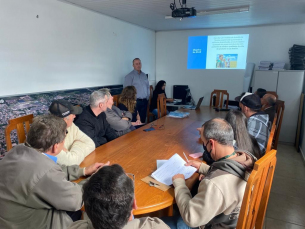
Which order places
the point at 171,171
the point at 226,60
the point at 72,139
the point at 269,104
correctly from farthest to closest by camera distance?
the point at 226,60, the point at 269,104, the point at 72,139, the point at 171,171

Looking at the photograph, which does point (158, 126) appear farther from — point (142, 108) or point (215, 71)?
point (215, 71)

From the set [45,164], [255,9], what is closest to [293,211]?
[45,164]

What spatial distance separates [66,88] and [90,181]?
2.91 metres

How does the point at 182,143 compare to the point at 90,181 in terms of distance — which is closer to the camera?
the point at 90,181

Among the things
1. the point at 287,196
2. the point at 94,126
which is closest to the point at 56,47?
the point at 94,126

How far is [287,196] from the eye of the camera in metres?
2.54

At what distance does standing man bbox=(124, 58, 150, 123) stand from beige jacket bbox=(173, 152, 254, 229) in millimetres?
3501

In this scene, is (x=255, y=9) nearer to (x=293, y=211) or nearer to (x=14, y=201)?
(x=293, y=211)

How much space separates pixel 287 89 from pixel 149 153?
3.72 meters

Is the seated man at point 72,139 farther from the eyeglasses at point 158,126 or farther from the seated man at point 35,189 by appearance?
the eyeglasses at point 158,126

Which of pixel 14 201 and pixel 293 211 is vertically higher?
pixel 14 201

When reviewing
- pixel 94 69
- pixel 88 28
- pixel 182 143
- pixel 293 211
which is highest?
pixel 88 28

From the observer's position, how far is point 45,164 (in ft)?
3.28

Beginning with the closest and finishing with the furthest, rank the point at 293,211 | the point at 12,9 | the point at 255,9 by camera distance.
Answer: the point at 293,211
the point at 12,9
the point at 255,9
